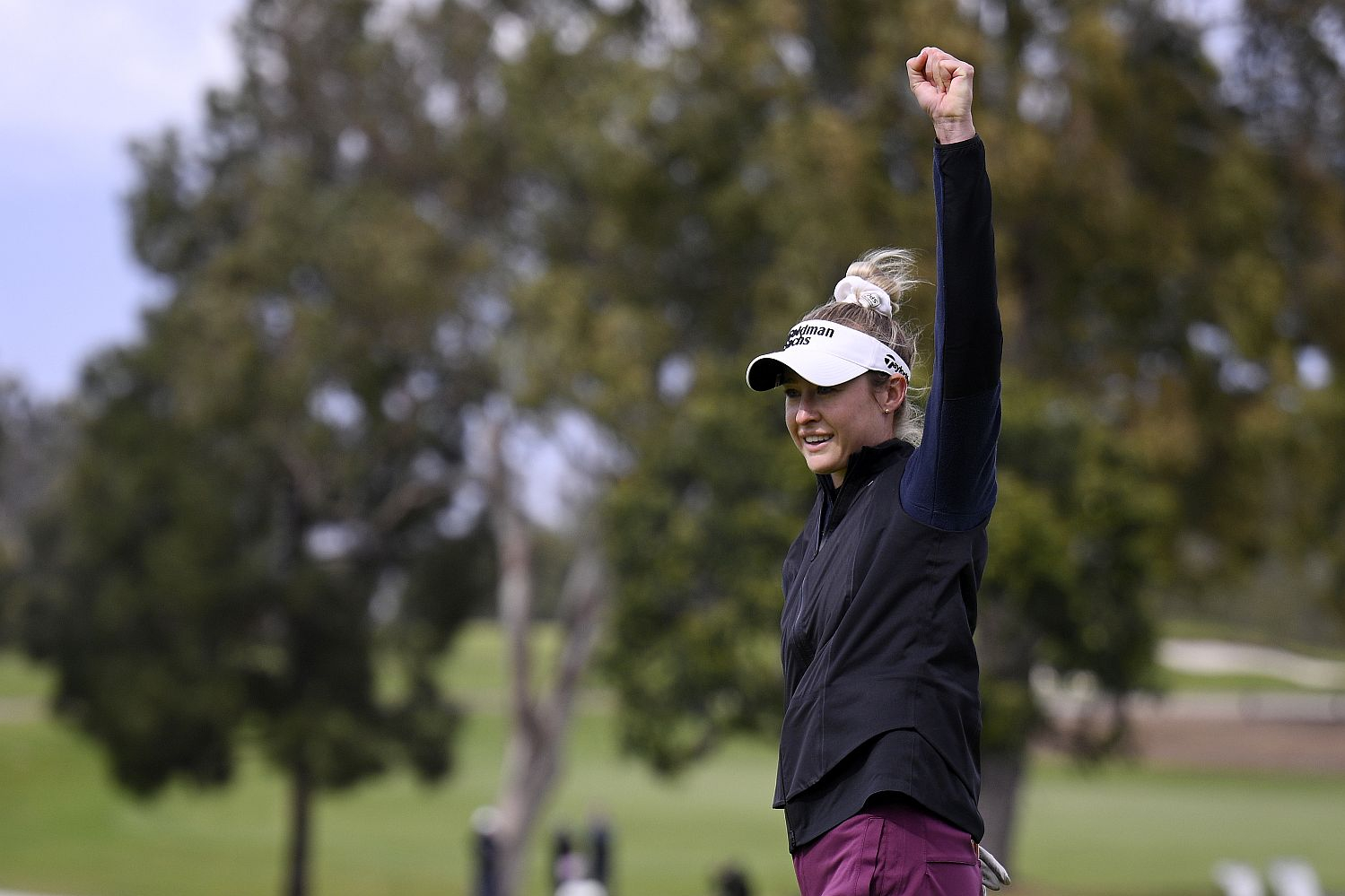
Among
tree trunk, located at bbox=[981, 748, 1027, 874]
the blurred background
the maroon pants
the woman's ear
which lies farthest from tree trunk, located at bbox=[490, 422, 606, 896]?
the maroon pants

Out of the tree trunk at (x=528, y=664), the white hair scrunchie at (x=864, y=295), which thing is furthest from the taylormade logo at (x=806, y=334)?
the tree trunk at (x=528, y=664)

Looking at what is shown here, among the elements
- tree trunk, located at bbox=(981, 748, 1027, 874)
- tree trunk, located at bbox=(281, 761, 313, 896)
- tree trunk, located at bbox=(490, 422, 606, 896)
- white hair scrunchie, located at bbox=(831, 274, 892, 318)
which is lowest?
white hair scrunchie, located at bbox=(831, 274, 892, 318)

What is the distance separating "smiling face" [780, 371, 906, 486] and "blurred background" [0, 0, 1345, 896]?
6.19 m

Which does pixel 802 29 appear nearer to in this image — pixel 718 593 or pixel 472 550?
pixel 718 593

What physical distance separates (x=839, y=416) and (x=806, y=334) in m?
0.13

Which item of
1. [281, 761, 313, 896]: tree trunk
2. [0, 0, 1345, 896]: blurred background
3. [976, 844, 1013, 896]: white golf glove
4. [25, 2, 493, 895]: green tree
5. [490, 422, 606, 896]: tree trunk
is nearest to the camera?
[976, 844, 1013, 896]: white golf glove

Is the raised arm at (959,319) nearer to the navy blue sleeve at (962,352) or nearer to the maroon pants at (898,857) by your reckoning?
the navy blue sleeve at (962,352)

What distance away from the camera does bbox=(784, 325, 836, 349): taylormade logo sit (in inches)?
101

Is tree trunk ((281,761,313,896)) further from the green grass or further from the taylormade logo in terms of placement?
the taylormade logo

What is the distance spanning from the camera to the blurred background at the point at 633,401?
1452cm

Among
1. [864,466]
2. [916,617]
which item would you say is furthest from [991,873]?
[864,466]

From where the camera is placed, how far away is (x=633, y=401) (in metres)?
17.1

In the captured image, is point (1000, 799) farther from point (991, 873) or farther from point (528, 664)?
point (991, 873)

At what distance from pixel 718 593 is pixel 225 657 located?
10.0 meters
